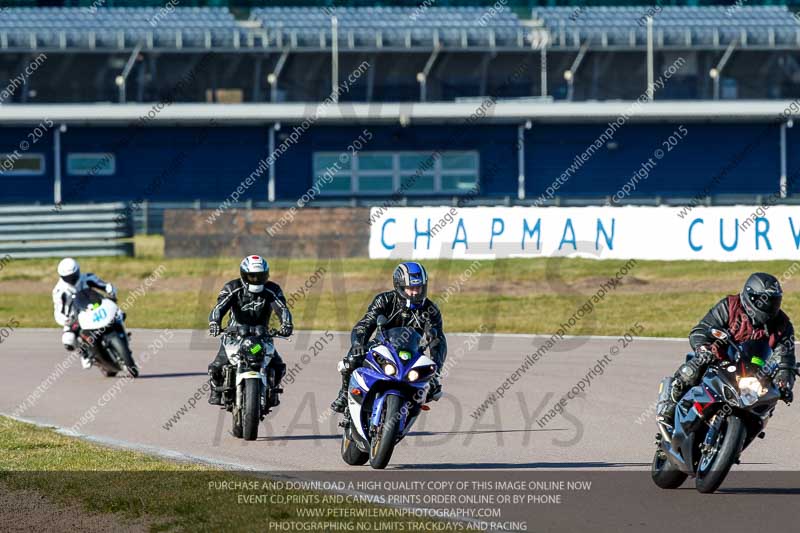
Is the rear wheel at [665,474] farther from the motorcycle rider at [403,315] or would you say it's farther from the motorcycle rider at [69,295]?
the motorcycle rider at [69,295]

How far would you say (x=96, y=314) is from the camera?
16562 mm

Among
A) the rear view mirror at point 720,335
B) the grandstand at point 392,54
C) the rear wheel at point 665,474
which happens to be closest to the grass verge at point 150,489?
the rear wheel at point 665,474

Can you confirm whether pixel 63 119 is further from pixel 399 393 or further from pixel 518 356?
pixel 399 393

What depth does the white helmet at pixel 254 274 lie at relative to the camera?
12109 millimetres

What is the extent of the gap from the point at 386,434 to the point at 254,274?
9.44ft

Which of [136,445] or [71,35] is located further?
[71,35]

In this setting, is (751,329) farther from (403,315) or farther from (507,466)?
(403,315)

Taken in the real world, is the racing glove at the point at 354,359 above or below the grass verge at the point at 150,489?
above

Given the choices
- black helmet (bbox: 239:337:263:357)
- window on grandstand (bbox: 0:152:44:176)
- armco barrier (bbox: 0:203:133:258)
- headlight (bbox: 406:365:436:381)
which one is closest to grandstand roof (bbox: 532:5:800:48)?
window on grandstand (bbox: 0:152:44:176)

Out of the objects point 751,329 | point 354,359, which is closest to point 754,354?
point 751,329

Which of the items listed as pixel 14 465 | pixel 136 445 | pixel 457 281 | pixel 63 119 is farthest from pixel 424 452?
pixel 63 119

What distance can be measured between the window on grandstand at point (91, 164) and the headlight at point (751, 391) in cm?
3773

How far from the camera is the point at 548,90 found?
148ft

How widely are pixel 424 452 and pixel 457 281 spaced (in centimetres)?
1640
